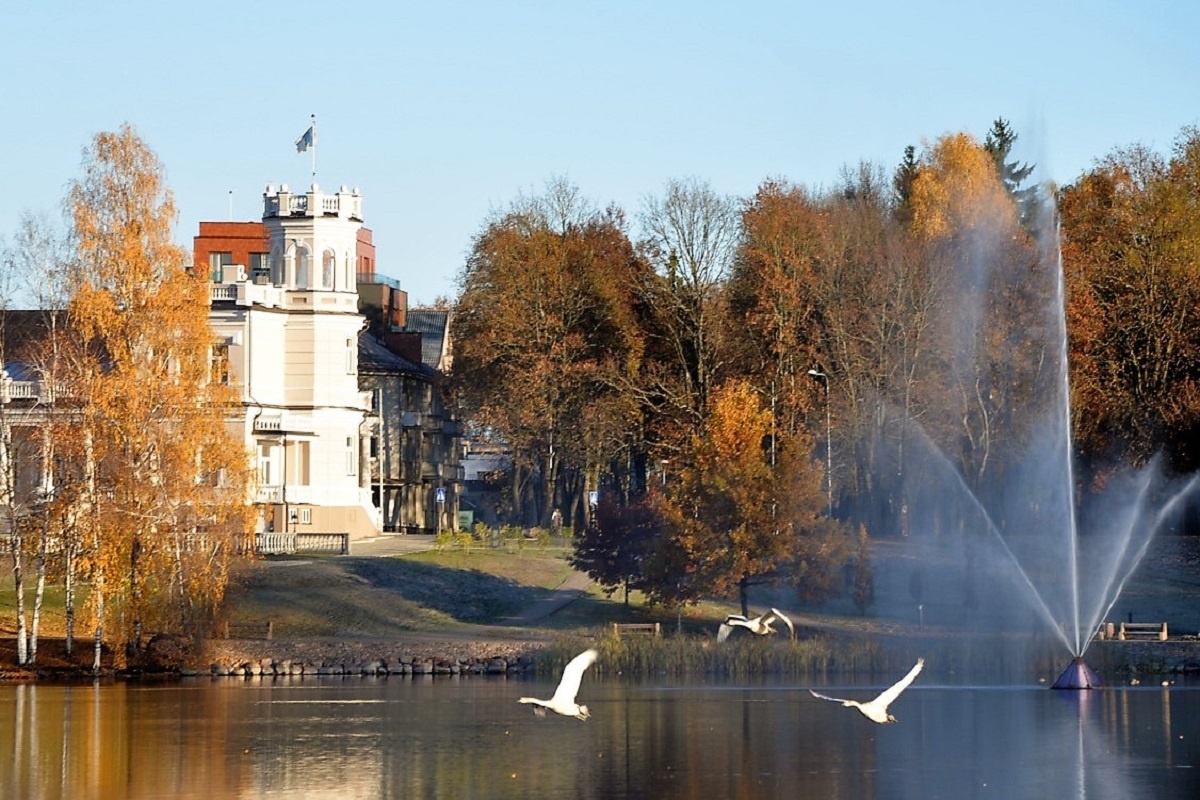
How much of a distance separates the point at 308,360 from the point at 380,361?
53.2 feet

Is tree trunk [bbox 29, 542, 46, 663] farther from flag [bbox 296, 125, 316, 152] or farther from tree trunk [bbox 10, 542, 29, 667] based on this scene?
flag [bbox 296, 125, 316, 152]

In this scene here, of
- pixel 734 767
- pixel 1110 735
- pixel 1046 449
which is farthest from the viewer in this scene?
pixel 1046 449

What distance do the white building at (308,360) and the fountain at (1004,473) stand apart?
2594 cm

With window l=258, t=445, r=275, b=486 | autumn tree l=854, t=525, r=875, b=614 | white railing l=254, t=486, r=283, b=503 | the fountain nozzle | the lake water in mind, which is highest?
window l=258, t=445, r=275, b=486

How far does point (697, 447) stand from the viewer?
Answer: 75250 millimetres

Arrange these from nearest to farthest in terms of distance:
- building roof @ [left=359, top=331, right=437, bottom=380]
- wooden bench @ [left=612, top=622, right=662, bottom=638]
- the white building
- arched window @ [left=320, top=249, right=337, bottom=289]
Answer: wooden bench @ [left=612, top=622, right=662, bottom=638] < the white building < arched window @ [left=320, top=249, right=337, bottom=289] < building roof @ [left=359, top=331, right=437, bottom=380]

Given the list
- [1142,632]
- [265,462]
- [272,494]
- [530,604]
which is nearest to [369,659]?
[530,604]

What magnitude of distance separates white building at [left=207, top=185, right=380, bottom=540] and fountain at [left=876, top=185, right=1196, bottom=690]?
85.1ft

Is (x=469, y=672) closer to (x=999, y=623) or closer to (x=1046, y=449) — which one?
(x=999, y=623)

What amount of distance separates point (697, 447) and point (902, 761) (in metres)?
32.6

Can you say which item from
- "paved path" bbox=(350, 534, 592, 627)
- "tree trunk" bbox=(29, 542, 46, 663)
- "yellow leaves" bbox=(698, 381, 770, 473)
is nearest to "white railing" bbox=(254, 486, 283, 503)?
"paved path" bbox=(350, 534, 592, 627)

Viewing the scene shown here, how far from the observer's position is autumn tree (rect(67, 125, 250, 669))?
6412cm

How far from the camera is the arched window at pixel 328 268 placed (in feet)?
318

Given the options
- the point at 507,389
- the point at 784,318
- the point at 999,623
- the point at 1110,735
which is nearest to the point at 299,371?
the point at 507,389
